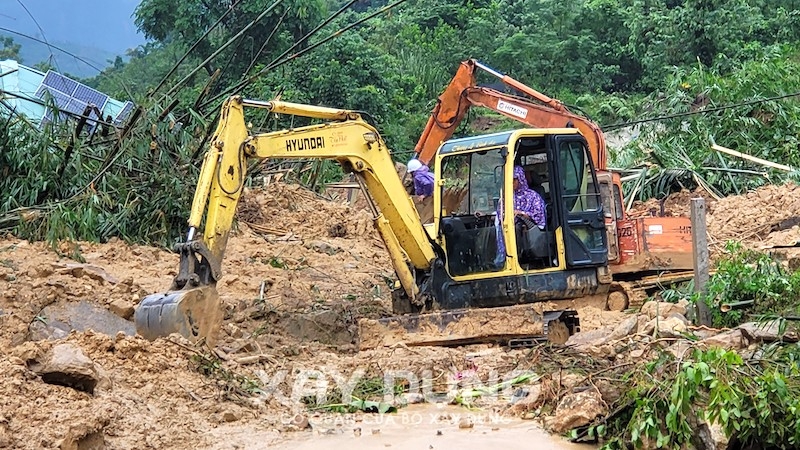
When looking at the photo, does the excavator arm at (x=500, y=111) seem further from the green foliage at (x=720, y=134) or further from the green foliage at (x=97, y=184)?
the green foliage at (x=720, y=134)

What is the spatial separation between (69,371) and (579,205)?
5.18 meters

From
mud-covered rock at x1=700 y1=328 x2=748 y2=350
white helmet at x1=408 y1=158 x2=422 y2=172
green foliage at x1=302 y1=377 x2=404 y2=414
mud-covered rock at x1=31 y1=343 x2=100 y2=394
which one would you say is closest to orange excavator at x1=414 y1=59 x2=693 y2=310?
white helmet at x1=408 y1=158 x2=422 y2=172

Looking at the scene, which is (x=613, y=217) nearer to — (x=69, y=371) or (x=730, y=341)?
(x=730, y=341)

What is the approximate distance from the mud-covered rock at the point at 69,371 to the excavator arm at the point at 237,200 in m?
1.15

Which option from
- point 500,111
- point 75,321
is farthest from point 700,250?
point 75,321

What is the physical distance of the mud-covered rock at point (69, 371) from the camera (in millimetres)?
5512

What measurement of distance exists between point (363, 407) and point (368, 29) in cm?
2391

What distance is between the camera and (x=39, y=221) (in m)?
10.6

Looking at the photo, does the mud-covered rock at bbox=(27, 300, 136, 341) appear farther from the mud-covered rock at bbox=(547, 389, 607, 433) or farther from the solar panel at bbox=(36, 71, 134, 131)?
the solar panel at bbox=(36, 71, 134, 131)

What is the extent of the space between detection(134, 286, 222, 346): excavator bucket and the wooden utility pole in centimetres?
383

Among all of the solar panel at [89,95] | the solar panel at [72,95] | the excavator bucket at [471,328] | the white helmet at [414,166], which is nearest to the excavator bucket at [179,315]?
the excavator bucket at [471,328]

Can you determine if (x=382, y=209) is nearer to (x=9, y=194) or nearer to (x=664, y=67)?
(x=9, y=194)

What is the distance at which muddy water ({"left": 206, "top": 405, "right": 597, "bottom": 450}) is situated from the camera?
18.0ft

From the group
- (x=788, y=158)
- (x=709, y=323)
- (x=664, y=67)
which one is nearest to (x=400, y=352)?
(x=709, y=323)
